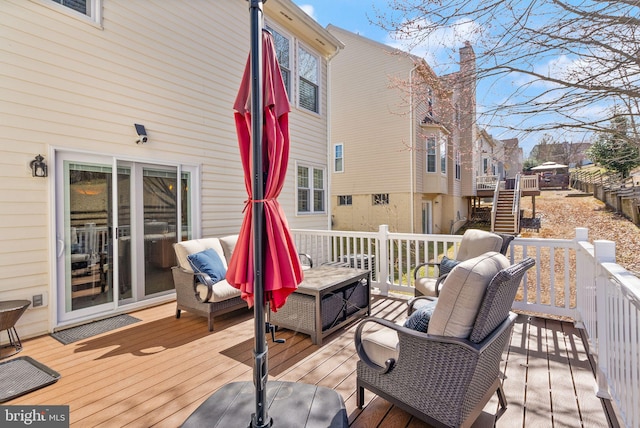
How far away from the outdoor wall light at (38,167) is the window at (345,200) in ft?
37.1

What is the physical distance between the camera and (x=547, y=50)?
310cm

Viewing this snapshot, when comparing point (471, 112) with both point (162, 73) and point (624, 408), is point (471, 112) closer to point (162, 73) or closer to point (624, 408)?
point (624, 408)

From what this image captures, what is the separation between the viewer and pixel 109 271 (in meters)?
4.37

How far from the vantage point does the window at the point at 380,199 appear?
43.1 feet

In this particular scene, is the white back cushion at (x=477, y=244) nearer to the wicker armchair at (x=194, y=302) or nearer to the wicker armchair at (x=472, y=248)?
the wicker armchair at (x=472, y=248)

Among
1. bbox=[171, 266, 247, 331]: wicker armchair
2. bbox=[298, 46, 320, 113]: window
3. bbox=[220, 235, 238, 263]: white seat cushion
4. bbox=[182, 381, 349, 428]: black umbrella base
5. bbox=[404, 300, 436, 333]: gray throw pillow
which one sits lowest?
bbox=[182, 381, 349, 428]: black umbrella base

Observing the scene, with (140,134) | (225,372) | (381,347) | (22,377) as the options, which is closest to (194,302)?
(225,372)

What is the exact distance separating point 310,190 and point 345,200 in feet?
20.4

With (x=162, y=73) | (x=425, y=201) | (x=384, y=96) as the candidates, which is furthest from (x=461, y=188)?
(x=162, y=73)

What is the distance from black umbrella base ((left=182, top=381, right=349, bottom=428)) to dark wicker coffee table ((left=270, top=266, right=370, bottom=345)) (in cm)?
103

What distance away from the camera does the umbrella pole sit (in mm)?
1748

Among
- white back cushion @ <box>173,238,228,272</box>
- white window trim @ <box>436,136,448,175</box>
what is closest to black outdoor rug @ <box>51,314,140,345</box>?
white back cushion @ <box>173,238,228,272</box>

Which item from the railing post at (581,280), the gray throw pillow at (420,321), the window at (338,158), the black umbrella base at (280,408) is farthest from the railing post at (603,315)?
the window at (338,158)

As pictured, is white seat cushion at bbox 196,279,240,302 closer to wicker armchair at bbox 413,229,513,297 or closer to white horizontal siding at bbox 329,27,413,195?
wicker armchair at bbox 413,229,513,297
